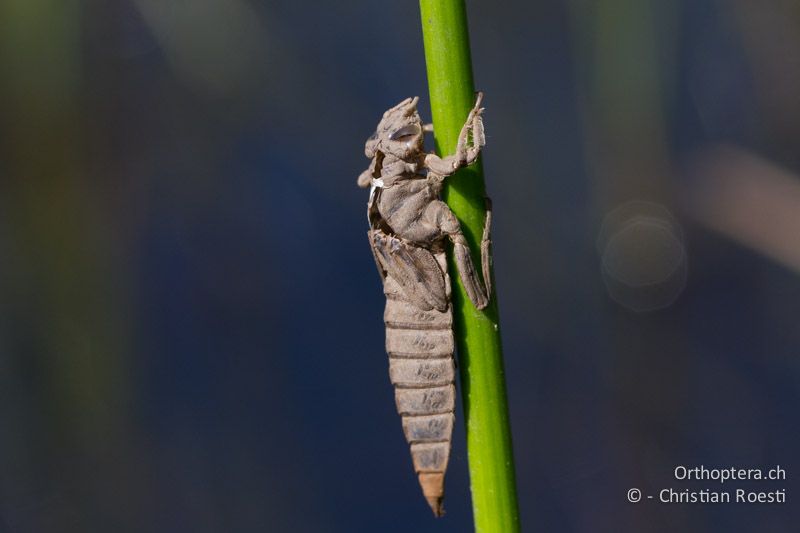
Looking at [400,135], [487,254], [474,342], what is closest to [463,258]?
[487,254]

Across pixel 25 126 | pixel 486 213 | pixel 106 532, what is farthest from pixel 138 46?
pixel 486 213

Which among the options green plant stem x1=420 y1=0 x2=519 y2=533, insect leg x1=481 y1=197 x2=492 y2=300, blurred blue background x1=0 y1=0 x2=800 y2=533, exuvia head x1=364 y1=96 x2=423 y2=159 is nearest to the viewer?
green plant stem x1=420 y1=0 x2=519 y2=533

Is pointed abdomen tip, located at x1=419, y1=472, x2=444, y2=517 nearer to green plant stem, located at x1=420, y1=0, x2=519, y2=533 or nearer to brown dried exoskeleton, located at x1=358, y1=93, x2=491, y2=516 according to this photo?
brown dried exoskeleton, located at x1=358, y1=93, x2=491, y2=516

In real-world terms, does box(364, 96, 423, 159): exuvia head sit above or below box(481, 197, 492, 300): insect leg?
above

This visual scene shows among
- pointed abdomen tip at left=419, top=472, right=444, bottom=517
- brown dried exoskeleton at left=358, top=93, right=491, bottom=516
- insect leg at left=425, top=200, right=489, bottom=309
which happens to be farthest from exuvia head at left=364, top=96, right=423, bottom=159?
pointed abdomen tip at left=419, top=472, right=444, bottom=517

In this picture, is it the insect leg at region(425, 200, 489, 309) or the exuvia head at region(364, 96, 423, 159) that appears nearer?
the insect leg at region(425, 200, 489, 309)

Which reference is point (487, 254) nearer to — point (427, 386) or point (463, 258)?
point (463, 258)
